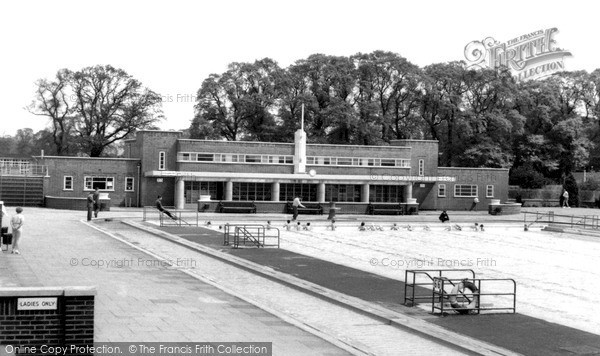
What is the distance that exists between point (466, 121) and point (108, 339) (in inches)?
2830

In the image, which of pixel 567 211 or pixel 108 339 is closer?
pixel 108 339

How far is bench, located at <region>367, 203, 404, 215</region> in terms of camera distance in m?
66.8

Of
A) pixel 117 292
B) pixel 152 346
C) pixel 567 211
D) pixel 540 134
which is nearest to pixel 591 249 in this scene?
pixel 117 292

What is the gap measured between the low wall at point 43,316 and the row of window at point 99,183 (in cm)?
5475

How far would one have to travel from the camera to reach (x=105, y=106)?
85.9m

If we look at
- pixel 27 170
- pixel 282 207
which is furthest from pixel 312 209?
pixel 27 170


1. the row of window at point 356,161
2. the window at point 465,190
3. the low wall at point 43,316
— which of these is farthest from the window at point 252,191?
the low wall at point 43,316

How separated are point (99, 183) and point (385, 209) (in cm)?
2333

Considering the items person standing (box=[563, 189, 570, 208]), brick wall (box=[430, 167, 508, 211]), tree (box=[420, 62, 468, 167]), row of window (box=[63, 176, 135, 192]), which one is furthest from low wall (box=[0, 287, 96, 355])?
tree (box=[420, 62, 468, 167])

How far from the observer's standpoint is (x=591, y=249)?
37.4m

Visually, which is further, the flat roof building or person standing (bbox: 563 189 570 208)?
person standing (bbox: 563 189 570 208)

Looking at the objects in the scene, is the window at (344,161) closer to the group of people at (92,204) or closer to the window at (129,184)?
the window at (129,184)

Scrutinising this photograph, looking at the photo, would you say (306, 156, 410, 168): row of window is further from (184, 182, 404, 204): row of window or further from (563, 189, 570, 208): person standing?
(563, 189, 570, 208): person standing

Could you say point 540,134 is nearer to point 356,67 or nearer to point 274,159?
point 356,67
